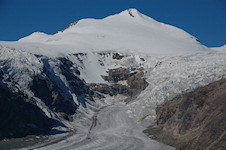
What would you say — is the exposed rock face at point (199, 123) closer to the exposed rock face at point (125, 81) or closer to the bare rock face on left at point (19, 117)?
the bare rock face on left at point (19, 117)

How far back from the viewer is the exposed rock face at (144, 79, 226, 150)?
4253cm

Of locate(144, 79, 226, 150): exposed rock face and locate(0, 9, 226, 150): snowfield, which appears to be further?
locate(0, 9, 226, 150): snowfield

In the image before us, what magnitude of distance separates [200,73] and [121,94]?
2072 inches

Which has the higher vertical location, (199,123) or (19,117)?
(19,117)

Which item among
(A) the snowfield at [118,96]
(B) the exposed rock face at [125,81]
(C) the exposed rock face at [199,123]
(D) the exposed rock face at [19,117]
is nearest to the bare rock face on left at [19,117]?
(D) the exposed rock face at [19,117]

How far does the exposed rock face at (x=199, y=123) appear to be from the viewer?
4253cm

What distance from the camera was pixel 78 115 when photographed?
101 meters

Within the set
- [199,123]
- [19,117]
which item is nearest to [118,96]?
[19,117]

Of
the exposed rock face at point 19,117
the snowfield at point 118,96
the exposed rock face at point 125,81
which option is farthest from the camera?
the exposed rock face at point 125,81

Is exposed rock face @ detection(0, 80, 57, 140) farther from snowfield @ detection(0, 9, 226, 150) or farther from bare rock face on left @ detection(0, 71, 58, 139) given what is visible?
snowfield @ detection(0, 9, 226, 150)

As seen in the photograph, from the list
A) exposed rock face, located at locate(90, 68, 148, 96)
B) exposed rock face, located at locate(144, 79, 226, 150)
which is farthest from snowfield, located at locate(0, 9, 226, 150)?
exposed rock face, located at locate(144, 79, 226, 150)

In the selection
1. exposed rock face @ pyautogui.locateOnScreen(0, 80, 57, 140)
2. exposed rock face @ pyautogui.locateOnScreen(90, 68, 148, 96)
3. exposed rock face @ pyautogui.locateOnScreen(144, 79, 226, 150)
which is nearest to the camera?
exposed rock face @ pyautogui.locateOnScreen(144, 79, 226, 150)

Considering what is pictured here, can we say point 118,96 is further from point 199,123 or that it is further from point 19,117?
point 199,123

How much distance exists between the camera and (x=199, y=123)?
5572 cm
